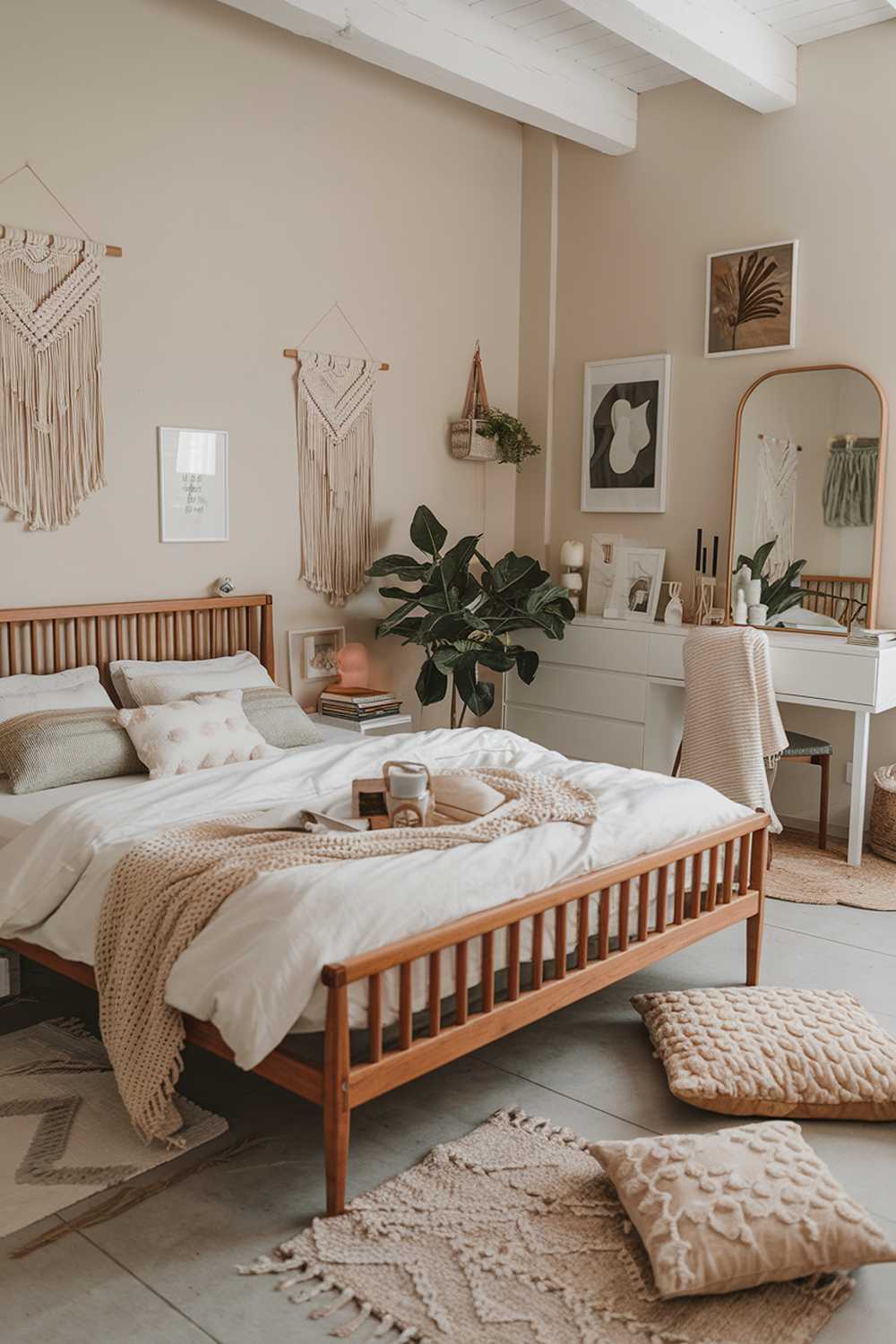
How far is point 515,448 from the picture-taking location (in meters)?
5.70

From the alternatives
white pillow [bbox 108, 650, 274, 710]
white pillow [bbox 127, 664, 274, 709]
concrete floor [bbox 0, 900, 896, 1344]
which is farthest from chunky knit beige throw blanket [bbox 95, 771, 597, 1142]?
white pillow [bbox 108, 650, 274, 710]

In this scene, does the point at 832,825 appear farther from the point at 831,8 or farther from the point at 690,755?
the point at 831,8

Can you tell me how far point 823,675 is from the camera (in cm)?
468

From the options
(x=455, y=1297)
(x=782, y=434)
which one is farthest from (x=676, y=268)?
(x=455, y=1297)

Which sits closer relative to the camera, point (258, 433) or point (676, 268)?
point (258, 433)

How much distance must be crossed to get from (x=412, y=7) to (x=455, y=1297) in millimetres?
4214

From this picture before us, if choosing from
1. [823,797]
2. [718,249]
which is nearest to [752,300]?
[718,249]

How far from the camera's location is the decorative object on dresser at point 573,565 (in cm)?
566

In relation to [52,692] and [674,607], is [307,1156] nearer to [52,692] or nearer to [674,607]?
[52,692]

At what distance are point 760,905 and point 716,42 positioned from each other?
3.18m

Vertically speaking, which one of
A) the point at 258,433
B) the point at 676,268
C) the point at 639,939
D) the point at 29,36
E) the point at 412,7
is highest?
the point at 412,7

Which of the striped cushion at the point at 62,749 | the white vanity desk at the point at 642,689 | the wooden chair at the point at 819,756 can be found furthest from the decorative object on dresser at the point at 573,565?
the striped cushion at the point at 62,749

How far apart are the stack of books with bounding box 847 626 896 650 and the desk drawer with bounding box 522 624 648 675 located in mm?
912

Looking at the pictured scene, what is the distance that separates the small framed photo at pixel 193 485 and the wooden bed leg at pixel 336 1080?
8.60ft
